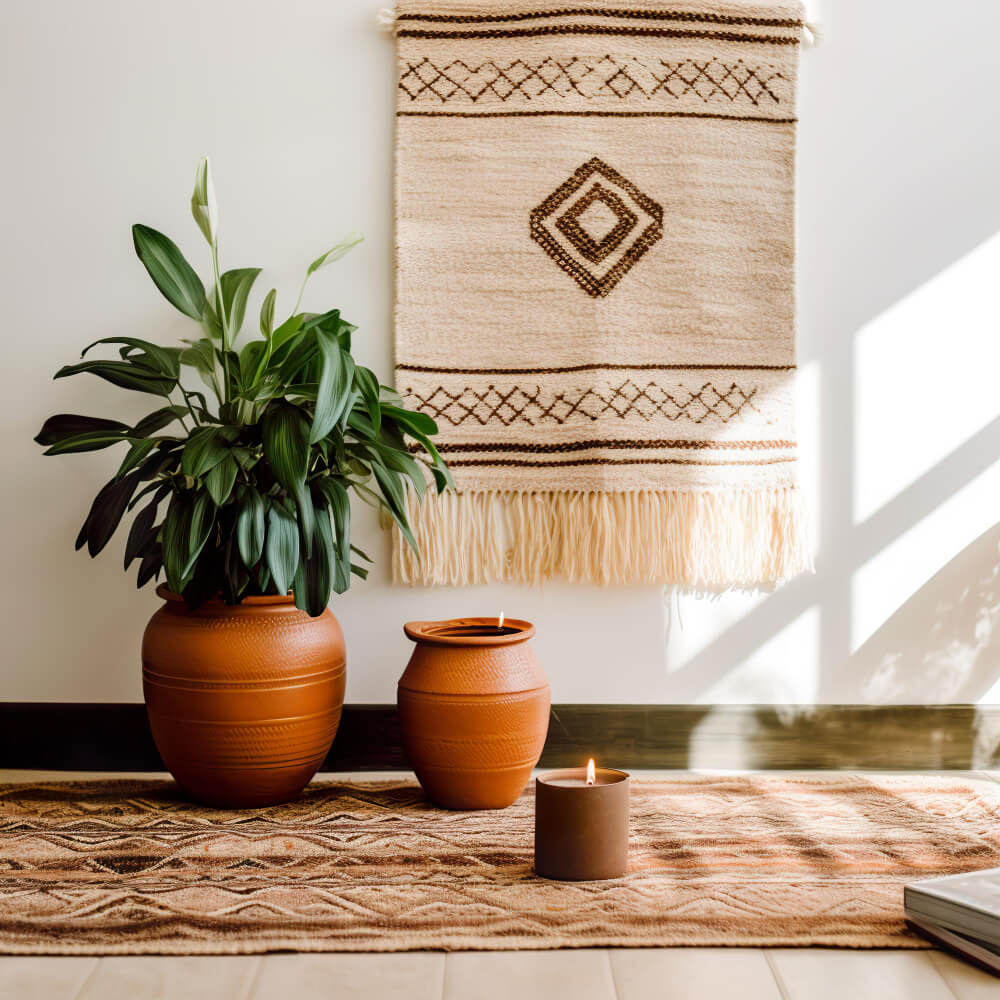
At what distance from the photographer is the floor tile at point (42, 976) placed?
38.9 inches

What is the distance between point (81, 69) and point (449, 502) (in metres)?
1.05

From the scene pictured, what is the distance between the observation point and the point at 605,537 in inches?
70.4

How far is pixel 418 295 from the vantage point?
179 cm

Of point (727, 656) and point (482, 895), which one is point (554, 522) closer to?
point (727, 656)

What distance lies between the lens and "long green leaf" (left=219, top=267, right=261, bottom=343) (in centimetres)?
164

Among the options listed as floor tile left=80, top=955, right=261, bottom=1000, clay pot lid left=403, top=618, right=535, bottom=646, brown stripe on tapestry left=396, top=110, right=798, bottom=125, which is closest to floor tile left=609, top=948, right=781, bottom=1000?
floor tile left=80, top=955, right=261, bottom=1000

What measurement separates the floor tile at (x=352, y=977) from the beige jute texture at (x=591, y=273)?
32.1 inches

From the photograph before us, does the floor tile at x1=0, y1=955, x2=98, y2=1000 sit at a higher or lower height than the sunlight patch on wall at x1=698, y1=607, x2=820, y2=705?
lower

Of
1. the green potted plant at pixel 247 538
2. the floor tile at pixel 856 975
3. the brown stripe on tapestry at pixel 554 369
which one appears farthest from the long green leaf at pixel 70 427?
the floor tile at pixel 856 975

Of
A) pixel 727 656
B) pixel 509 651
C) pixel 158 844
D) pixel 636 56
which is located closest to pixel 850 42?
pixel 636 56

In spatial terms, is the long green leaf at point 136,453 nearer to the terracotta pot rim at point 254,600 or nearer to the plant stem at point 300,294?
the terracotta pot rim at point 254,600

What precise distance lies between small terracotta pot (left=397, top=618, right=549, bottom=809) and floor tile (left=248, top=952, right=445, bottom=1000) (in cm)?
44

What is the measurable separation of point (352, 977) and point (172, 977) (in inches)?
7.5

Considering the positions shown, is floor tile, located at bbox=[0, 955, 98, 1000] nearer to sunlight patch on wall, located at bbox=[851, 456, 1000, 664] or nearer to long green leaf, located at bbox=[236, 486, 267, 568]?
long green leaf, located at bbox=[236, 486, 267, 568]
